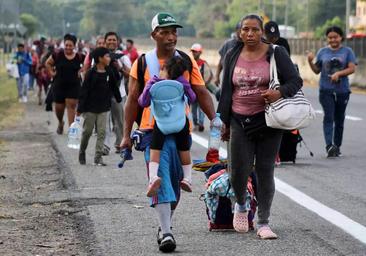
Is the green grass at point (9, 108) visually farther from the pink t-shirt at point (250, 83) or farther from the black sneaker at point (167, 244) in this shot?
the black sneaker at point (167, 244)

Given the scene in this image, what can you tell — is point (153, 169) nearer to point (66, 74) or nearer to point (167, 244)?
point (167, 244)

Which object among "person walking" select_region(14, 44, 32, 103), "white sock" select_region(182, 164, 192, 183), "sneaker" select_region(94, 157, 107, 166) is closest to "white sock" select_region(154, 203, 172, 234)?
"white sock" select_region(182, 164, 192, 183)

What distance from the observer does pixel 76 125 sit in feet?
53.5

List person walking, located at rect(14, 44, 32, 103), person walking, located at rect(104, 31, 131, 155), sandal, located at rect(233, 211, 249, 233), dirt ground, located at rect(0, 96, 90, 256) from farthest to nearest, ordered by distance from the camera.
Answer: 1. person walking, located at rect(14, 44, 32, 103)
2. person walking, located at rect(104, 31, 131, 155)
3. sandal, located at rect(233, 211, 249, 233)
4. dirt ground, located at rect(0, 96, 90, 256)

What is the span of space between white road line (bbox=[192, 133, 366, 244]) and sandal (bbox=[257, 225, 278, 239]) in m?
0.67

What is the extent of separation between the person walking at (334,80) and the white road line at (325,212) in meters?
3.38

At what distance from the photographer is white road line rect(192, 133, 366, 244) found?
9.26 meters

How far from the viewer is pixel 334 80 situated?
15953mm

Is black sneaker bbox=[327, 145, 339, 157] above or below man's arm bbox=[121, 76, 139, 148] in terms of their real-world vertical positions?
below

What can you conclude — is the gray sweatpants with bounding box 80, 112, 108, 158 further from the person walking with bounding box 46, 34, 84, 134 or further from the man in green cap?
the man in green cap

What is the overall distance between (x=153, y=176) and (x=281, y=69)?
4.53 feet

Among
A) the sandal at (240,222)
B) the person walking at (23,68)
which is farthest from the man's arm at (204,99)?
the person walking at (23,68)

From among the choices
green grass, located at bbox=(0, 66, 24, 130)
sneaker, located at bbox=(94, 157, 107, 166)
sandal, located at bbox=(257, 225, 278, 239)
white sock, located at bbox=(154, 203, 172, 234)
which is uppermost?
white sock, located at bbox=(154, 203, 172, 234)

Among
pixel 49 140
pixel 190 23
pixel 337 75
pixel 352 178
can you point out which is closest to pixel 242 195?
pixel 352 178
